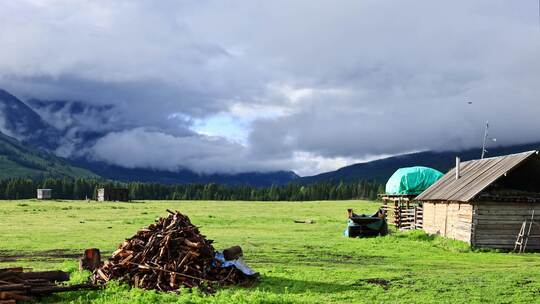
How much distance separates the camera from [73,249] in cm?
3559

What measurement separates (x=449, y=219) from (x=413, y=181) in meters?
18.7

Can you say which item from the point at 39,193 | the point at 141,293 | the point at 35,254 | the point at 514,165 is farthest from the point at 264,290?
the point at 39,193

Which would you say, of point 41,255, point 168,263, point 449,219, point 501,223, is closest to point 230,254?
point 168,263

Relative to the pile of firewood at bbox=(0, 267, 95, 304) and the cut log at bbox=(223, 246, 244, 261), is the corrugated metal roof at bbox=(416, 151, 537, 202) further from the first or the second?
the pile of firewood at bbox=(0, 267, 95, 304)

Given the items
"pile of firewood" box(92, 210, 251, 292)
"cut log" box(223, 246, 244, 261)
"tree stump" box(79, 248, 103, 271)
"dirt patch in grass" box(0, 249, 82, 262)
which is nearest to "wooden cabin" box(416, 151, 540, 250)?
"cut log" box(223, 246, 244, 261)

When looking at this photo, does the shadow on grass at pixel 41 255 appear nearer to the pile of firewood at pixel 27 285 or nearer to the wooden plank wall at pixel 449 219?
the pile of firewood at pixel 27 285

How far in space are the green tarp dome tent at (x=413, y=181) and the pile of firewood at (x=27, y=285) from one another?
44.4 meters

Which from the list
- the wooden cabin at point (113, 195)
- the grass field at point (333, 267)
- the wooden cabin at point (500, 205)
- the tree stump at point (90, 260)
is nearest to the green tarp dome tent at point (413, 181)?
the grass field at point (333, 267)

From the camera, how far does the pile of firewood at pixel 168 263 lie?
2205cm

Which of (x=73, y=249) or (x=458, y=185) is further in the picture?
(x=458, y=185)

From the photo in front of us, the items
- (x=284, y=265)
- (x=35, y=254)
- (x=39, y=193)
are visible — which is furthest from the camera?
(x=39, y=193)

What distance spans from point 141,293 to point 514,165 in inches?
1078

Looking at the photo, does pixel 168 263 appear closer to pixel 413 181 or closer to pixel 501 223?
pixel 501 223

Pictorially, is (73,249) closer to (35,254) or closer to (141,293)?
(35,254)
